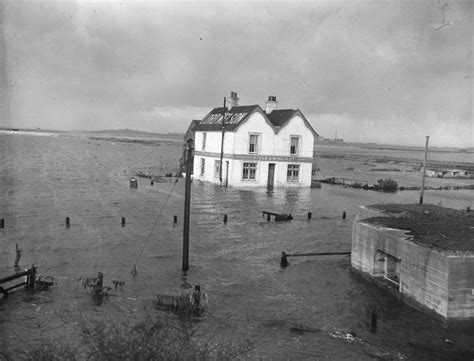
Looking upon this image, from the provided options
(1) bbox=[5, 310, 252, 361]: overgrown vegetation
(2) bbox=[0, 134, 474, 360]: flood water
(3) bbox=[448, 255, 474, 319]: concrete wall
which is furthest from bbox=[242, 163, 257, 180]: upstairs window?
(3) bbox=[448, 255, 474, 319]: concrete wall

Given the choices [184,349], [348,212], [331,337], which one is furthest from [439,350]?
[348,212]

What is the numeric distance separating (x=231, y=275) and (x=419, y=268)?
7.44 m

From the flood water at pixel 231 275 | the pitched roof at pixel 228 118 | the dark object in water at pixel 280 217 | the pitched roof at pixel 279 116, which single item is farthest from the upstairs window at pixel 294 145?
the dark object in water at pixel 280 217

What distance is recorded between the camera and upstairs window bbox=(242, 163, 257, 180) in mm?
48969

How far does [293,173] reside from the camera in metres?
51.7

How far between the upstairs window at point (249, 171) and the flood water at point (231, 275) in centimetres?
1058

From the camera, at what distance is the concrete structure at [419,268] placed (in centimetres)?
1436

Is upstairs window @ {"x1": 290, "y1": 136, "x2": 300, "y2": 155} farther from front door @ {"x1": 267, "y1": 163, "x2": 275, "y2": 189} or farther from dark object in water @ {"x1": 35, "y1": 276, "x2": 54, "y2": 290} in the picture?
dark object in water @ {"x1": 35, "y1": 276, "x2": 54, "y2": 290}

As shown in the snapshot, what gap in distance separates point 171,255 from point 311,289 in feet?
23.4

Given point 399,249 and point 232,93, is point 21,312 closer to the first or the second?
point 399,249

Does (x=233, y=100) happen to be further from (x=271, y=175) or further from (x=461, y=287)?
(x=461, y=287)

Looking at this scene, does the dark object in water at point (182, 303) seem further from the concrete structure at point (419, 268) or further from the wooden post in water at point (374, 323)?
the concrete structure at point (419, 268)

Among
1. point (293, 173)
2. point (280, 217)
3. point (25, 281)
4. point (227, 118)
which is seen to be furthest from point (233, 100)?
point (25, 281)

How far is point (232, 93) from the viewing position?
180ft
